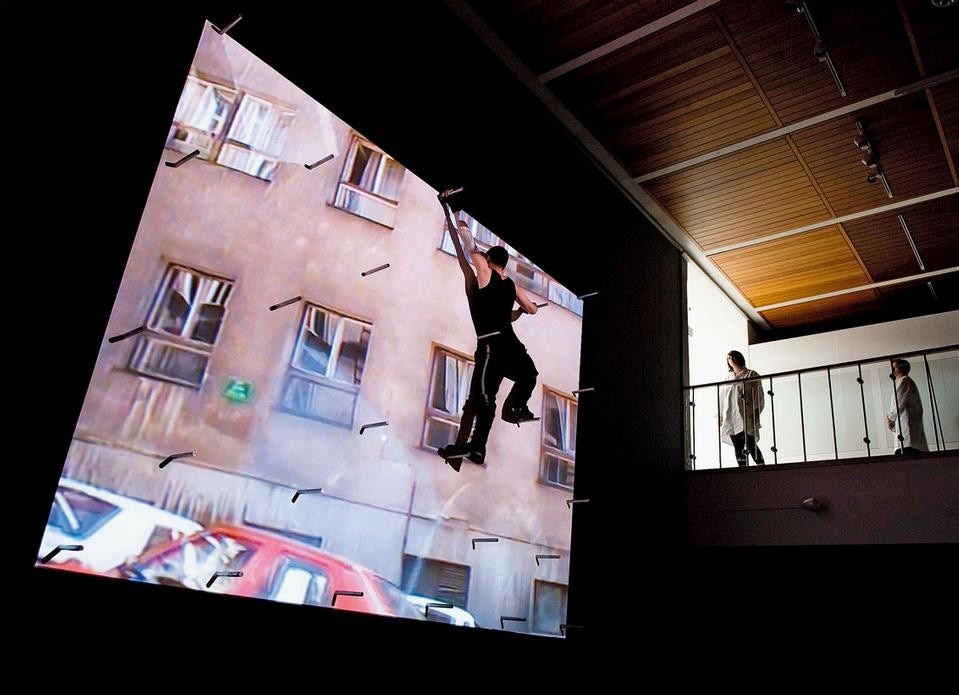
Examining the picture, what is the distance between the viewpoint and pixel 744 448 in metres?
7.82

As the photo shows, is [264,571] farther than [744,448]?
No

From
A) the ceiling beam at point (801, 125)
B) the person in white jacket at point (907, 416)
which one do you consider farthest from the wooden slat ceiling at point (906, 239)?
the ceiling beam at point (801, 125)

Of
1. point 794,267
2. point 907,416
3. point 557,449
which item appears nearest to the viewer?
point 557,449

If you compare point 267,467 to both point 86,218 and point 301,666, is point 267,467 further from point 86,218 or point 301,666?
point 86,218

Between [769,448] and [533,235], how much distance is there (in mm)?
4330

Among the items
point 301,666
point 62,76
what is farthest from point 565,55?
point 301,666

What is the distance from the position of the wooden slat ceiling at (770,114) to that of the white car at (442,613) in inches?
164

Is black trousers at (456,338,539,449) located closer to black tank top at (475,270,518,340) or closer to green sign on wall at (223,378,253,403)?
black tank top at (475,270,518,340)

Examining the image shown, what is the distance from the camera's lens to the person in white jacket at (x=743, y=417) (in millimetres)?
7852

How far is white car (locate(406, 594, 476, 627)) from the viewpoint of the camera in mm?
4328

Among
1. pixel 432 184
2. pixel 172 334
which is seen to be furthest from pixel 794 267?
pixel 172 334

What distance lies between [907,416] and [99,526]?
278 inches

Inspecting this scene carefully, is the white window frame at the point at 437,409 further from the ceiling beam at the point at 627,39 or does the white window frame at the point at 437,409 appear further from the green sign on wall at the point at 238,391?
the ceiling beam at the point at 627,39

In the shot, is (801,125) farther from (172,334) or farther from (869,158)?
(172,334)
